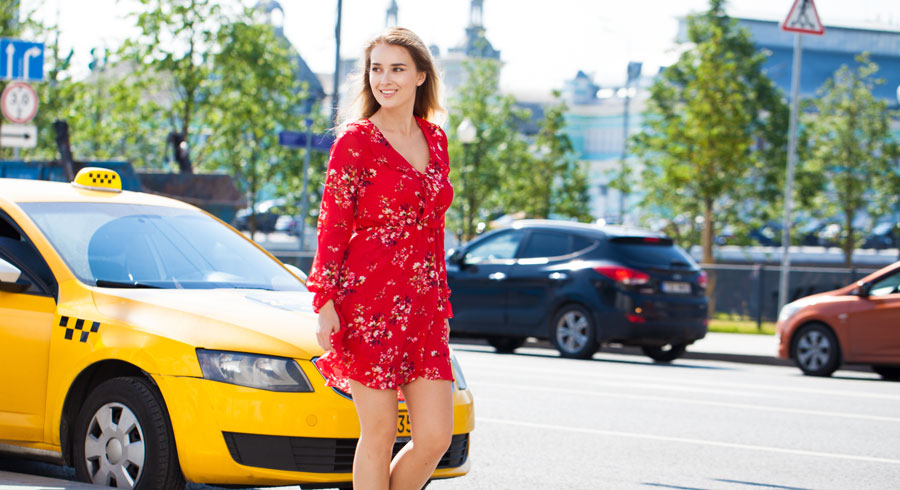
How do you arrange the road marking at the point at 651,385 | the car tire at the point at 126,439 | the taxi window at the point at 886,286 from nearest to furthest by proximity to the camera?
the car tire at the point at 126,439 → the road marking at the point at 651,385 → the taxi window at the point at 886,286

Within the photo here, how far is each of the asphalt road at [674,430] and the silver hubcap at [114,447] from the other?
0.95m

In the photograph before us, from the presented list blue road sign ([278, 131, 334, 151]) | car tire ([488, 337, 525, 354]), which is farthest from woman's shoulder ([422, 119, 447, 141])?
blue road sign ([278, 131, 334, 151])

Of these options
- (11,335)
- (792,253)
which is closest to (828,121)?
(792,253)

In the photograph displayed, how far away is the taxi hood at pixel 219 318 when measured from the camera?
17.3 ft

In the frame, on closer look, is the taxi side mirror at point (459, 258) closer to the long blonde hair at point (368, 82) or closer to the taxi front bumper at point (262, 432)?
the taxi front bumper at point (262, 432)

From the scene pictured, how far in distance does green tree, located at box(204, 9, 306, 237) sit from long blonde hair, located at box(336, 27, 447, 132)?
32.5 meters

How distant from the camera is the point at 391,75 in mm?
4254

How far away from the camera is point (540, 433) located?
8.78 meters

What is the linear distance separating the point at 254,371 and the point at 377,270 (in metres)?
1.37

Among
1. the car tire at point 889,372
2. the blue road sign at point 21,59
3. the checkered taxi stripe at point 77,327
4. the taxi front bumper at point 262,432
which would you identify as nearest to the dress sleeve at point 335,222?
the taxi front bumper at point 262,432

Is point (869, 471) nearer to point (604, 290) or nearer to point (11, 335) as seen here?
point (11, 335)

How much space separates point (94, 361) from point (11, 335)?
58 cm

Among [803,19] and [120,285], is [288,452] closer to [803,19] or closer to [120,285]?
[120,285]

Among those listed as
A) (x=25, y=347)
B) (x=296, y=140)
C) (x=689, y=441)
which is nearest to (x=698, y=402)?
(x=689, y=441)
